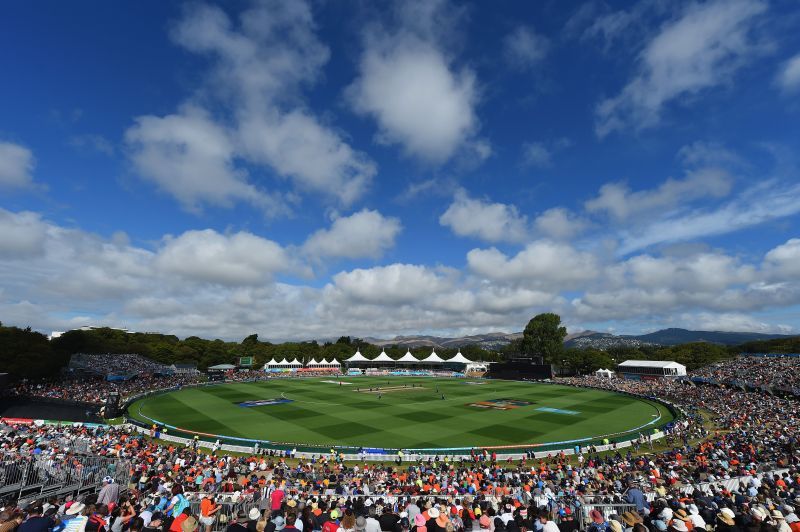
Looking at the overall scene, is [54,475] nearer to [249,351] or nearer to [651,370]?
[651,370]

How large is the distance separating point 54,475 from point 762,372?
249ft

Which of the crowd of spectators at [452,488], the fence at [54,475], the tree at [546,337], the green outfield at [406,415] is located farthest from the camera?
the tree at [546,337]

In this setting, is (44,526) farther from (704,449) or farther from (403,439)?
(704,449)

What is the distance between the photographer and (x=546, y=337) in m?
100

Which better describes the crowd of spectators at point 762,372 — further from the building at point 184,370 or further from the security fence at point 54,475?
the building at point 184,370

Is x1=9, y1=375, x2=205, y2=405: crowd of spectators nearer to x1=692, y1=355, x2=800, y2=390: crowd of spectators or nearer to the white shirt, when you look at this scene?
the white shirt

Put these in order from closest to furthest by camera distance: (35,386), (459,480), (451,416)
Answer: (459,480), (451,416), (35,386)

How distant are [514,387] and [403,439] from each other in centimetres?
4199

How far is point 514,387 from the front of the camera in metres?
67.9

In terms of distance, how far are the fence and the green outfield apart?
15532 millimetres

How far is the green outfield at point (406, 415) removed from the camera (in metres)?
32.3

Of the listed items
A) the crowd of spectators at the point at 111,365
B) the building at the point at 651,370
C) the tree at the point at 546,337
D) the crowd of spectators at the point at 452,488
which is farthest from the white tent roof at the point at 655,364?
the crowd of spectators at the point at 111,365

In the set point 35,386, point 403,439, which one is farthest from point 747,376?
point 35,386

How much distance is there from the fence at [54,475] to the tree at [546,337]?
316 feet
